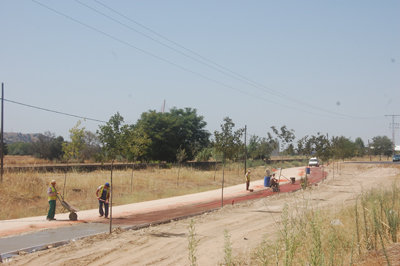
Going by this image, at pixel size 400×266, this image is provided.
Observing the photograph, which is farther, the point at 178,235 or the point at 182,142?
the point at 182,142

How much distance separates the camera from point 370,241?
8812 mm

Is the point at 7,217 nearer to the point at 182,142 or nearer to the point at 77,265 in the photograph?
the point at 77,265

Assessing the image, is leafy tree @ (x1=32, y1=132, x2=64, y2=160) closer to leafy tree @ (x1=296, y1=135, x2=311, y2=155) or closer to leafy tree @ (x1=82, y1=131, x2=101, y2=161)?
leafy tree @ (x1=82, y1=131, x2=101, y2=161)

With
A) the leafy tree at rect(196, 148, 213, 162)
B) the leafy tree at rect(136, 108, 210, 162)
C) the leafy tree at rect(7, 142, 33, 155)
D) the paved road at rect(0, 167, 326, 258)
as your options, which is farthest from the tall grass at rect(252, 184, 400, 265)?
the leafy tree at rect(7, 142, 33, 155)

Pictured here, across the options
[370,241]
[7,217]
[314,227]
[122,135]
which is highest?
[122,135]

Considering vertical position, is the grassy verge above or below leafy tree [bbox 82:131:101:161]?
below

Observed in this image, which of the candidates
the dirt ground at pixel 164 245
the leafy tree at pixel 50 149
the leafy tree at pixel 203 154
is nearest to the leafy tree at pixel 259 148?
the leafy tree at pixel 203 154

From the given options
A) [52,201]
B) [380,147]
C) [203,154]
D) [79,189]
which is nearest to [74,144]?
[79,189]

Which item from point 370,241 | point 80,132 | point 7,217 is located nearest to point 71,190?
point 80,132

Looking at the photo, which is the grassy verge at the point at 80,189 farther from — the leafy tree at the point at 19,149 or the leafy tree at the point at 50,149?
the leafy tree at the point at 19,149

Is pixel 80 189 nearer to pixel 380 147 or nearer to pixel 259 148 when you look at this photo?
pixel 259 148

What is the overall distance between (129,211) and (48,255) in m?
9.50

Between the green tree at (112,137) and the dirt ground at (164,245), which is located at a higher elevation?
the green tree at (112,137)

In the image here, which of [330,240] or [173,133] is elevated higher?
[173,133]
